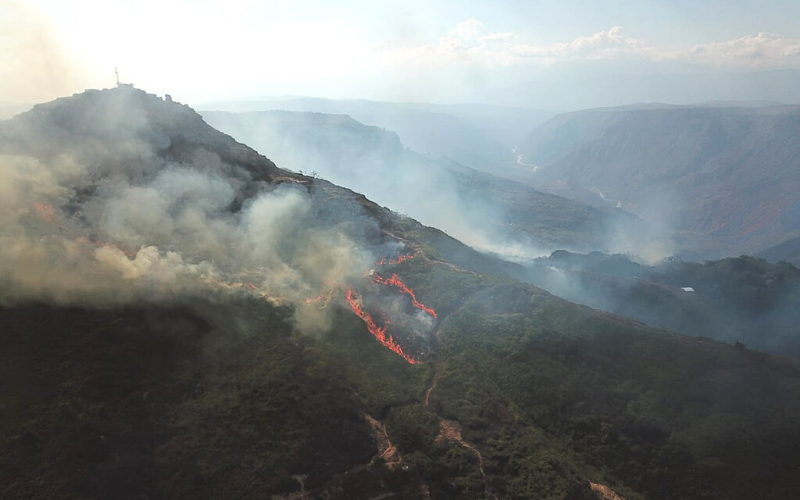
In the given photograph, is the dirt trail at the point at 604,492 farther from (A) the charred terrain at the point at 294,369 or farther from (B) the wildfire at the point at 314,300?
(B) the wildfire at the point at 314,300

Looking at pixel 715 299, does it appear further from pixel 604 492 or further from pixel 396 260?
pixel 604 492

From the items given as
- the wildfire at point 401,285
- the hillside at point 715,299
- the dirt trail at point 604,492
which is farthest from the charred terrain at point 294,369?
the hillside at point 715,299

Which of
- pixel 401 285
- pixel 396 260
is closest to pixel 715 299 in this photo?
pixel 396 260

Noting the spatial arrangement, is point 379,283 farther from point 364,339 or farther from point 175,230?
point 175,230

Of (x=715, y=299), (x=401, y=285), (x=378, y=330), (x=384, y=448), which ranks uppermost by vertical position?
(x=401, y=285)

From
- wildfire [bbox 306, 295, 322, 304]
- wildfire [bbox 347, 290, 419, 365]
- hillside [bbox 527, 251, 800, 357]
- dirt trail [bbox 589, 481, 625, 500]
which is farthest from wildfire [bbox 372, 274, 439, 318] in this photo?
hillside [bbox 527, 251, 800, 357]
